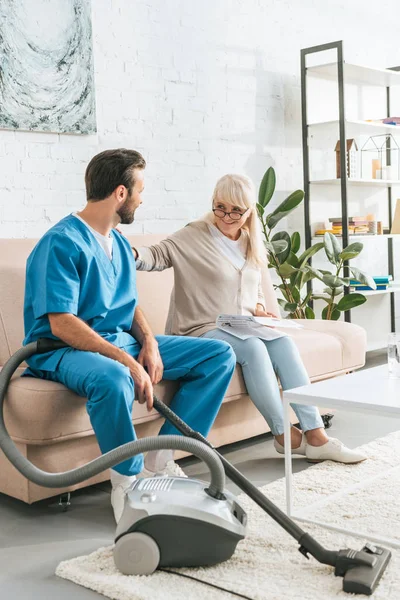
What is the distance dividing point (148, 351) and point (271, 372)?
52 centimetres

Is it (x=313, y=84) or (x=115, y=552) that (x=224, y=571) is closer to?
(x=115, y=552)

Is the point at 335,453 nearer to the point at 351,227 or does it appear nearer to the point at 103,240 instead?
the point at 103,240

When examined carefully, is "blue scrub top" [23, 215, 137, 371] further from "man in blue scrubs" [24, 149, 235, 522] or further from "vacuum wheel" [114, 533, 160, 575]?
"vacuum wheel" [114, 533, 160, 575]

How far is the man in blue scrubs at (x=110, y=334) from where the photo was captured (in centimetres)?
222

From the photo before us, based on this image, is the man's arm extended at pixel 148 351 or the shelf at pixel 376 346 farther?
the shelf at pixel 376 346

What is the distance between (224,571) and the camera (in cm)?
189

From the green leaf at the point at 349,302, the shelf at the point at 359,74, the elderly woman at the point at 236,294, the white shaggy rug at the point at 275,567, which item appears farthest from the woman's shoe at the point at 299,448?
the shelf at the point at 359,74

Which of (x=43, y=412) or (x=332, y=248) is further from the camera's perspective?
(x=332, y=248)

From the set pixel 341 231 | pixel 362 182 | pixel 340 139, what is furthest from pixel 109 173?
pixel 362 182

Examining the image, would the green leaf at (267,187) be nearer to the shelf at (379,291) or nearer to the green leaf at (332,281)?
the green leaf at (332,281)

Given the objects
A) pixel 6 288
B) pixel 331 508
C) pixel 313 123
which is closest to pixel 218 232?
pixel 6 288

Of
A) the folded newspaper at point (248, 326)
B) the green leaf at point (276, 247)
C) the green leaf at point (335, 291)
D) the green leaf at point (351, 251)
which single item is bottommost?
the green leaf at point (335, 291)

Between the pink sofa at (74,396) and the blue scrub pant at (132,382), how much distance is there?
0.07m

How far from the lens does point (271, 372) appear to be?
2.80 meters
